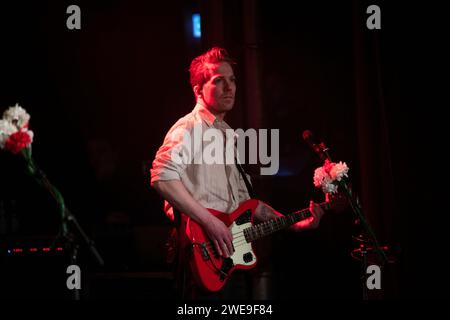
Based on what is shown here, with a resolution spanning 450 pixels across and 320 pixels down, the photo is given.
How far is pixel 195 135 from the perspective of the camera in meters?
3.01

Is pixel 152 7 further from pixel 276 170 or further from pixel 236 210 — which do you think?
pixel 236 210

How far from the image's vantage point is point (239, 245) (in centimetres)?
302

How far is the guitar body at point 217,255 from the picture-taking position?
279 centimetres

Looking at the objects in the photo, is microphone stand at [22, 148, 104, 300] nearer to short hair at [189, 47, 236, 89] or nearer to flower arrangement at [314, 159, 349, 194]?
short hair at [189, 47, 236, 89]

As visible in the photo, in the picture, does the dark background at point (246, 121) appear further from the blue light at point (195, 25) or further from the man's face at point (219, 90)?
the man's face at point (219, 90)

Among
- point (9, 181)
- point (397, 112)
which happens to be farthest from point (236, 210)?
point (9, 181)

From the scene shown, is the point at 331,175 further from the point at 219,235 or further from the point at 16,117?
the point at 16,117

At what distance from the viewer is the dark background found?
396 cm

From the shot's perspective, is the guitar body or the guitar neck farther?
the guitar neck

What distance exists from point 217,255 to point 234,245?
149 mm

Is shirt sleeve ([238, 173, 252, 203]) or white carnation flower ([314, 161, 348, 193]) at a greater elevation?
white carnation flower ([314, 161, 348, 193])

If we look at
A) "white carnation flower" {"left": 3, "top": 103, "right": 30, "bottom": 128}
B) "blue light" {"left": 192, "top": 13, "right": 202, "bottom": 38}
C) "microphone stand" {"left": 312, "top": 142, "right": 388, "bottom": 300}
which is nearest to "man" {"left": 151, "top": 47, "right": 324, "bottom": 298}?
"microphone stand" {"left": 312, "top": 142, "right": 388, "bottom": 300}

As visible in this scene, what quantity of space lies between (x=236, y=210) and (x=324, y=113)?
188 cm

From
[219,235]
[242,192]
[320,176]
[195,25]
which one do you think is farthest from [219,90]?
[195,25]
